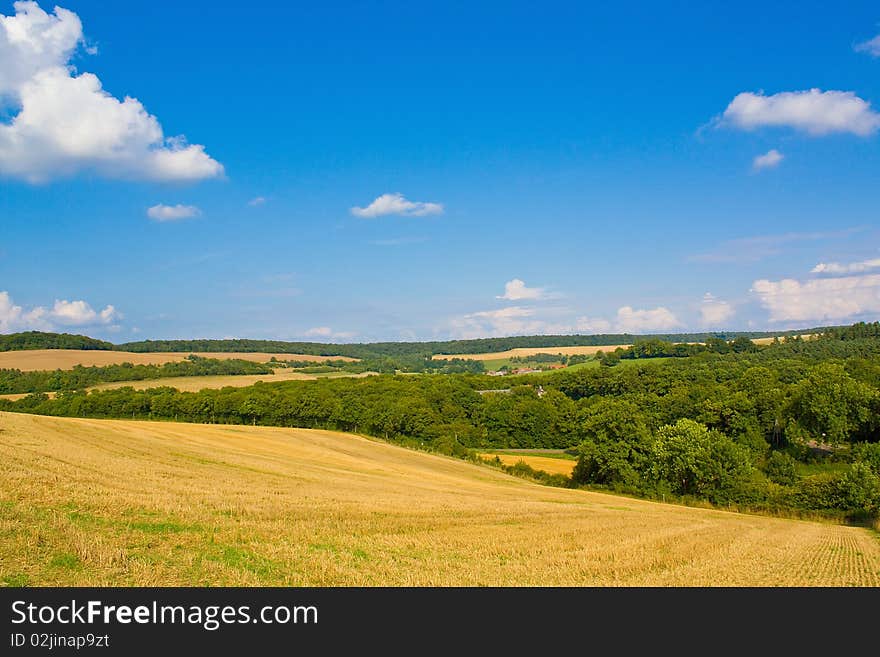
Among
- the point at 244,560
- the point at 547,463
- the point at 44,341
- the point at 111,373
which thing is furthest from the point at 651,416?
the point at 44,341

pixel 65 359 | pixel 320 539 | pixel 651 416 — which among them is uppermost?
pixel 65 359

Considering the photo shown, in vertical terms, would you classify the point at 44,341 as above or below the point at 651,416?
above

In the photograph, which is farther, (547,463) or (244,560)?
(547,463)

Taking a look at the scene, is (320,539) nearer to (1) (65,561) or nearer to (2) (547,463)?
(1) (65,561)

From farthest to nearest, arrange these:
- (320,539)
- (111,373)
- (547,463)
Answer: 1. (111,373)
2. (547,463)
3. (320,539)

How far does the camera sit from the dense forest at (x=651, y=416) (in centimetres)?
5854

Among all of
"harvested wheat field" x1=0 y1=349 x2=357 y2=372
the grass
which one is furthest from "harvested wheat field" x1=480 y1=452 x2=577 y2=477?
"harvested wheat field" x1=0 y1=349 x2=357 y2=372

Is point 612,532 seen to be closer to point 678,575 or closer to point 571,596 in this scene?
point 678,575

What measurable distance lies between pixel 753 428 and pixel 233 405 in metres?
97.9

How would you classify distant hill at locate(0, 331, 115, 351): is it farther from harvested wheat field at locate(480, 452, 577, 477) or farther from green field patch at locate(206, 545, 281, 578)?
green field patch at locate(206, 545, 281, 578)

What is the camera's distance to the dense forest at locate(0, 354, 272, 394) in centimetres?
12575

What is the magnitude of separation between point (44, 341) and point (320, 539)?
191 meters

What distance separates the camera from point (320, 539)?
15398 mm

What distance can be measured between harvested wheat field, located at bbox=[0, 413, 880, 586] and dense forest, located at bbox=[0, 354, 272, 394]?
11784 centimetres
